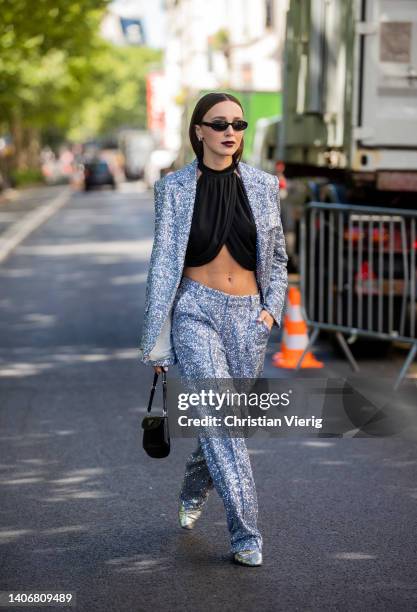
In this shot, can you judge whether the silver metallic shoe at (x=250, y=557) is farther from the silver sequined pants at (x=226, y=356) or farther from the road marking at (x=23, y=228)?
the road marking at (x=23, y=228)

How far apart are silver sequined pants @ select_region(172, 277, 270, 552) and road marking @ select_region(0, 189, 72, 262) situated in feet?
57.1

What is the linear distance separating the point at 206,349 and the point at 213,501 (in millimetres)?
1332

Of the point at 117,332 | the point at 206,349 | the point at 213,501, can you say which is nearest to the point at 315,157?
the point at 117,332

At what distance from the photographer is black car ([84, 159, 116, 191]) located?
65875mm

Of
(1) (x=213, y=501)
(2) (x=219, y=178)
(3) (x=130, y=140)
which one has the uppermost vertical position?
(2) (x=219, y=178)

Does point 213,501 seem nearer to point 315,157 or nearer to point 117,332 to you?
point 117,332

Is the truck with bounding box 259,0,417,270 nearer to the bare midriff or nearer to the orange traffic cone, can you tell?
the orange traffic cone

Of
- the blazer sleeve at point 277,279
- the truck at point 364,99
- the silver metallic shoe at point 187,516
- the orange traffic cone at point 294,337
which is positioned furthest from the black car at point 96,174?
the blazer sleeve at point 277,279

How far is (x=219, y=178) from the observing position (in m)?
5.34

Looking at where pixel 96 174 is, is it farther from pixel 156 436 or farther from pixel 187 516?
pixel 156 436

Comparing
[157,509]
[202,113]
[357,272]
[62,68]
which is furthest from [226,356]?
[62,68]

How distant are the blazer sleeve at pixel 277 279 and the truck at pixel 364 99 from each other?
5.28m

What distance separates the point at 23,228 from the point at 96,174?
36.0m

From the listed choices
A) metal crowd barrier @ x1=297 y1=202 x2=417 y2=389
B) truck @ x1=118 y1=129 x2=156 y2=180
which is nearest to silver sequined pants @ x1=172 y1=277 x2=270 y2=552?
metal crowd barrier @ x1=297 y1=202 x2=417 y2=389
